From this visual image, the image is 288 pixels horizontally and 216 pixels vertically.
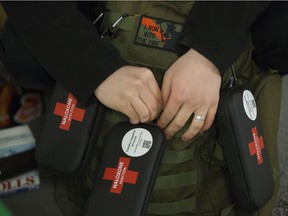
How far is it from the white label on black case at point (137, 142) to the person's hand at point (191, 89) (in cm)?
6

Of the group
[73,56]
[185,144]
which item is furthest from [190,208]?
[73,56]

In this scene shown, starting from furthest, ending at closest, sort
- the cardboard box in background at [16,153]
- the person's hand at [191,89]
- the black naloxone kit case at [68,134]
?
1. the cardboard box in background at [16,153]
2. the black naloxone kit case at [68,134]
3. the person's hand at [191,89]

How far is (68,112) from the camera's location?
2.57 feet

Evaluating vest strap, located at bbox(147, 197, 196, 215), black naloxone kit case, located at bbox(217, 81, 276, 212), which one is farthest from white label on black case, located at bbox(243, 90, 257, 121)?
vest strap, located at bbox(147, 197, 196, 215)

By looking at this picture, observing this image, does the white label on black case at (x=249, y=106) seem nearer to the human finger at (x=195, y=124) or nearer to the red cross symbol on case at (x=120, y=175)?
the human finger at (x=195, y=124)

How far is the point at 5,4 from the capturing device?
734mm

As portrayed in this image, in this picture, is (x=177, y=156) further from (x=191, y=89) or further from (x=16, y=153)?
(x=16, y=153)

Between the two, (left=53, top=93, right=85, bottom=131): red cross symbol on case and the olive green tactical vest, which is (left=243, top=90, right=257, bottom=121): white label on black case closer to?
the olive green tactical vest

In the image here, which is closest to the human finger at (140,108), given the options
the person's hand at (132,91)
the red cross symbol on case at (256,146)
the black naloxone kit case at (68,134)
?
the person's hand at (132,91)

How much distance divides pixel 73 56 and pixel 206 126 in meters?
0.30

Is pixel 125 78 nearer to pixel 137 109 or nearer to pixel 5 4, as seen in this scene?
pixel 137 109

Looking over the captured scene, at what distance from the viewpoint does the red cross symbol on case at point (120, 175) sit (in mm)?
727

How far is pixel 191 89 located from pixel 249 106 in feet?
0.48

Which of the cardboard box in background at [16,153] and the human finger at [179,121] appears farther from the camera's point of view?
the cardboard box in background at [16,153]
